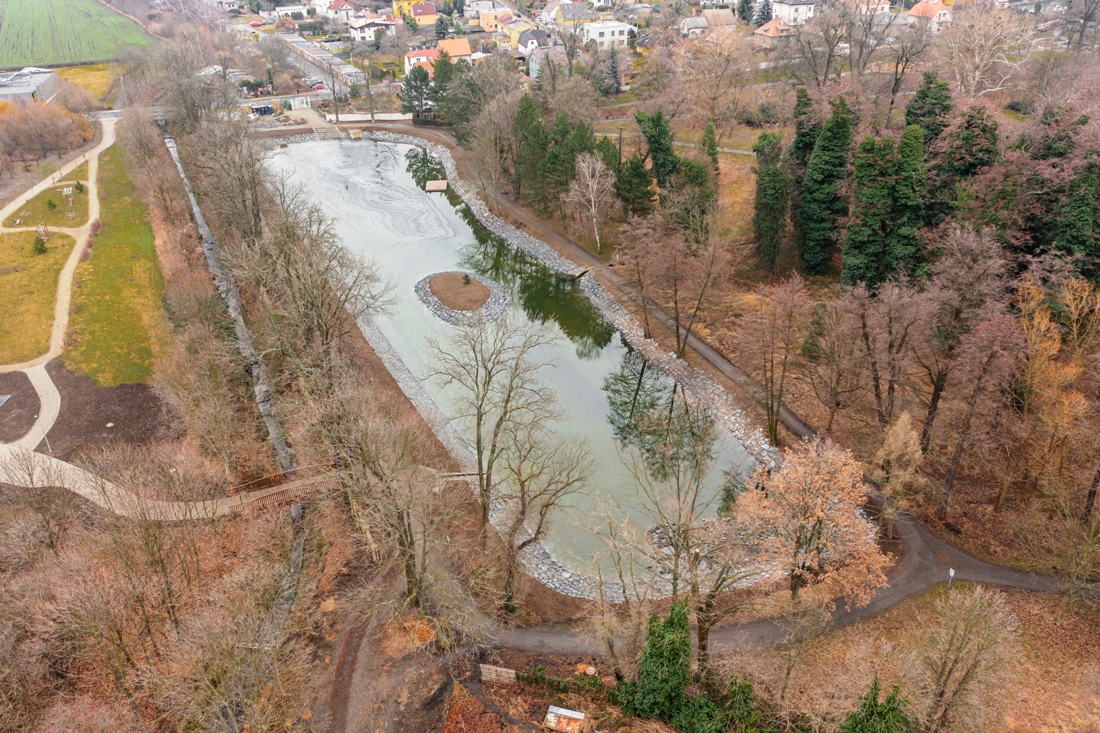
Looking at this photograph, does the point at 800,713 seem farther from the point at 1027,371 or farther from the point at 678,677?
the point at 1027,371

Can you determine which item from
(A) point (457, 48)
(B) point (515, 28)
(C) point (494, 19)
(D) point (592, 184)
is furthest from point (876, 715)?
(C) point (494, 19)

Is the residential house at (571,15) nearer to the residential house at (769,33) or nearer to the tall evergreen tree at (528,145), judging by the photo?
the residential house at (769,33)

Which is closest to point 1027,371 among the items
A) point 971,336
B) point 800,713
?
point 971,336

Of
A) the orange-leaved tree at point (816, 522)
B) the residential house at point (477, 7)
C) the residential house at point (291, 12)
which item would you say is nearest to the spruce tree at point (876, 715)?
the orange-leaved tree at point (816, 522)

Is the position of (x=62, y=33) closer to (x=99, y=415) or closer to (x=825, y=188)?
(x=99, y=415)

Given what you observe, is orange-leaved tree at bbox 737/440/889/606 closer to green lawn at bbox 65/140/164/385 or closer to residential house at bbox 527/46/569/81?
green lawn at bbox 65/140/164/385
